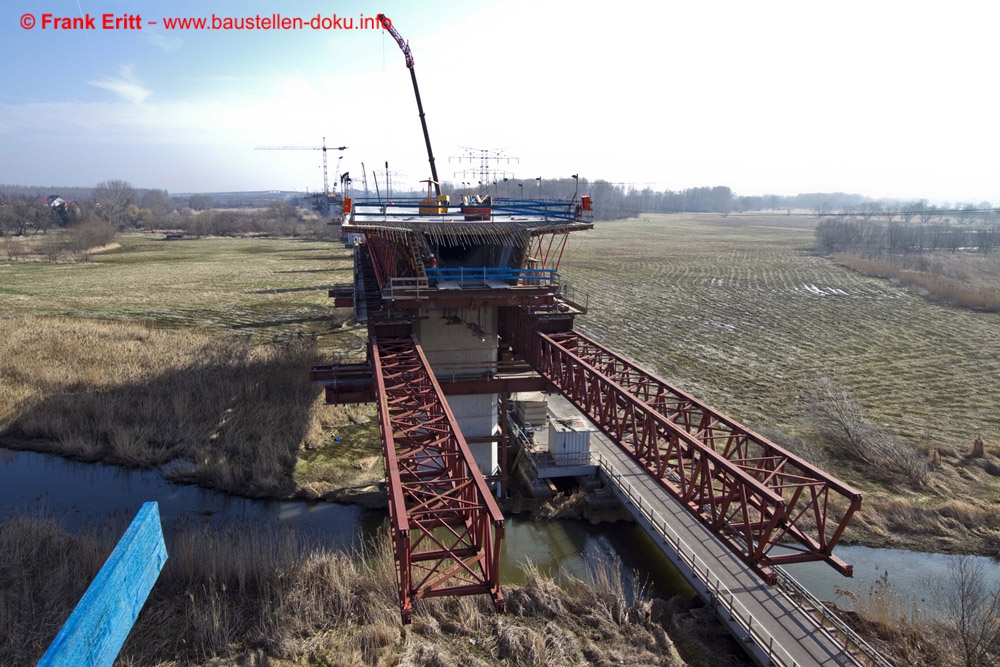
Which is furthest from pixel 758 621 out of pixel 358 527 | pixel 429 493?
pixel 358 527

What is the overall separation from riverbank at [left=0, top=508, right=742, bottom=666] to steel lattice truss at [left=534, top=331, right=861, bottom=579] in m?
3.86

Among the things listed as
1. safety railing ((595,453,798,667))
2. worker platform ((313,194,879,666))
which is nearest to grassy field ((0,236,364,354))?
worker platform ((313,194,879,666))

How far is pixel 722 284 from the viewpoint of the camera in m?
76.8

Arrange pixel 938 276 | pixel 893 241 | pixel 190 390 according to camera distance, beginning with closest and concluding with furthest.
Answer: pixel 190 390, pixel 938 276, pixel 893 241

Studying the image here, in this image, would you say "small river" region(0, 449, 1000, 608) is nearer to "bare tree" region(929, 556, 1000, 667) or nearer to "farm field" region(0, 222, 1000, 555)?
"bare tree" region(929, 556, 1000, 667)

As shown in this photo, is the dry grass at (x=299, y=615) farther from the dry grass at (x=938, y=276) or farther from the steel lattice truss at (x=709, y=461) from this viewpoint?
the dry grass at (x=938, y=276)

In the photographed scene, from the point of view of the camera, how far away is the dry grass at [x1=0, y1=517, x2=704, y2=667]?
13.1 metres

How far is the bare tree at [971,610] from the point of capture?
14.4m

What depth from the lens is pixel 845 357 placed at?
4403cm

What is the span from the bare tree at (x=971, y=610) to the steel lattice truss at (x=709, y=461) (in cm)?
360

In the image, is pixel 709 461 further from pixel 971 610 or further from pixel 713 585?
pixel 971 610

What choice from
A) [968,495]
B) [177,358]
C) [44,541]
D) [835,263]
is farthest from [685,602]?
[835,263]

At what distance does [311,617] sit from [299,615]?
31 centimetres

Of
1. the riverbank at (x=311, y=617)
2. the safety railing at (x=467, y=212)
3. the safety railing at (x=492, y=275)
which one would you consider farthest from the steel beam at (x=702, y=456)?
the safety railing at (x=467, y=212)
